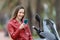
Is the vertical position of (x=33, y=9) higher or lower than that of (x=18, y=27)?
lower

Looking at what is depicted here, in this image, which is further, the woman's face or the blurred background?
the blurred background

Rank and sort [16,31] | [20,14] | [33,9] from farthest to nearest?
[33,9] < [20,14] < [16,31]

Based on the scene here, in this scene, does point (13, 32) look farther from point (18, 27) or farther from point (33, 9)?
point (33, 9)

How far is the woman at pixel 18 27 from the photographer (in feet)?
22.8

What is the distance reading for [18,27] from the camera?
700 cm

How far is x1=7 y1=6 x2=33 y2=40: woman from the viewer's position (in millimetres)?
6949

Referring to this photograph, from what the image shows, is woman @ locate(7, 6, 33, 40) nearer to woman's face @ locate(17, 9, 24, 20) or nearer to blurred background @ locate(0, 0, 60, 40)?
woman's face @ locate(17, 9, 24, 20)

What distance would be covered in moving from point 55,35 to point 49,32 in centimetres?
14

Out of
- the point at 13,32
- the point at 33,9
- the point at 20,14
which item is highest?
the point at 20,14

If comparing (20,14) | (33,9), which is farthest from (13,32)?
(33,9)

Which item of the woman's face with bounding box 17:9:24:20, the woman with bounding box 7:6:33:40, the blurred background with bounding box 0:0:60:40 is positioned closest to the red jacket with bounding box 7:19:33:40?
the woman with bounding box 7:6:33:40

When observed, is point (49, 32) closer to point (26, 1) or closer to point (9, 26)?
point (9, 26)

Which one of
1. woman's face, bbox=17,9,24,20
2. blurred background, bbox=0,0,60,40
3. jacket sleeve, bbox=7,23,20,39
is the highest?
woman's face, bbox=17,9,24,20

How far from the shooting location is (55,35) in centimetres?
736
